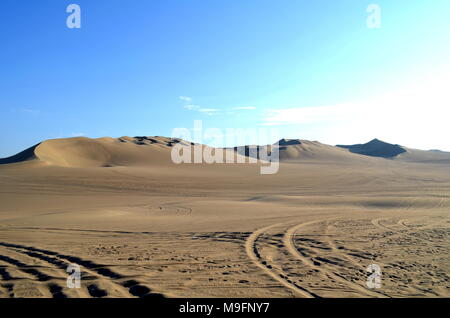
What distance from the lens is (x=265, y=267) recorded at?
5.80 metres

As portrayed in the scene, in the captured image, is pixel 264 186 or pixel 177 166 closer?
pixel 264 186

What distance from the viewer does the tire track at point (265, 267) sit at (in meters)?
4.62

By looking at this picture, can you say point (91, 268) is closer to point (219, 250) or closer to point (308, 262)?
point (219, 250)

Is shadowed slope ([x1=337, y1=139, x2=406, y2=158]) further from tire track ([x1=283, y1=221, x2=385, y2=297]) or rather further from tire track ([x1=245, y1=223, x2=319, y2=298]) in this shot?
tire track ([x1=245, y1=223, x2=319, y2=298])

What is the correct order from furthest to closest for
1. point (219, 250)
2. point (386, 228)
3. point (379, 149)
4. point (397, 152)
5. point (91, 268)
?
point (379, 149)
point (397, 152)
point (386, 228)
point (219, 250)
point (91, 268)

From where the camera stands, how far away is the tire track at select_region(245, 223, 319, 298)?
15.2ft

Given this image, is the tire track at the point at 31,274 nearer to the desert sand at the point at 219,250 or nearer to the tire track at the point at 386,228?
the desert sand at the point at 219,250

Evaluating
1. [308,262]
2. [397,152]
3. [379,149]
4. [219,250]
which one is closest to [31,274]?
[219,250]

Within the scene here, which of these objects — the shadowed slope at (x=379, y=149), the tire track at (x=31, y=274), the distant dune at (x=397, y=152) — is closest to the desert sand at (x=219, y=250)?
the tire track at (x=31, y=274)

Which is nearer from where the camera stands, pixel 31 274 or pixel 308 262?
pixel 31 274

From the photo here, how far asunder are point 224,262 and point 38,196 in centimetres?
1646
